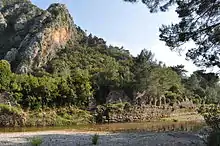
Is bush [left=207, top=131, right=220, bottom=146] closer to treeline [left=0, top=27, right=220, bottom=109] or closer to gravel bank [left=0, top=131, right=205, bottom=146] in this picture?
gravel bank [left=0, top=131, right=205, bottom=146]

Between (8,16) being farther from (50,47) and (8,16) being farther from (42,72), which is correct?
(42,72)

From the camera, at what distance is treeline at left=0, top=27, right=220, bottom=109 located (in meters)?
44.3

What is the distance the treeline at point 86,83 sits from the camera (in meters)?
44.3

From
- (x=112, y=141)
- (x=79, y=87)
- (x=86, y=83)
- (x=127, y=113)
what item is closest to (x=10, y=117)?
(x=79, y=87)

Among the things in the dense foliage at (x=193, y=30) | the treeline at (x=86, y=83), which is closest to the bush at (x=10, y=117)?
the treeline at (x=86, y=83)

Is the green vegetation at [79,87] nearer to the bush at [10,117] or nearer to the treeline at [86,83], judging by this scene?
the treeline at [86,83]

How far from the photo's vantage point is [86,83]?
49.7m

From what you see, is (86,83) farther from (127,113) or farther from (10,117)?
(10,117)

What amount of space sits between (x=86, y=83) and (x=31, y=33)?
31.9 metres

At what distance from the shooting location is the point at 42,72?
65.4 metres

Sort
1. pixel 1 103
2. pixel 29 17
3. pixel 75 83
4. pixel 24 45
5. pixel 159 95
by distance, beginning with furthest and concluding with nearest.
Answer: pixel 29 17 < pixel 24 45 < pixel 159 95 < pixel 75 83 < pixel 1 103

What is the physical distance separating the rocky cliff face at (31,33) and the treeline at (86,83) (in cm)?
242

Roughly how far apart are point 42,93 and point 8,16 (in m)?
50.2

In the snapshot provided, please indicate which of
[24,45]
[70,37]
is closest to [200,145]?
[24,45]
